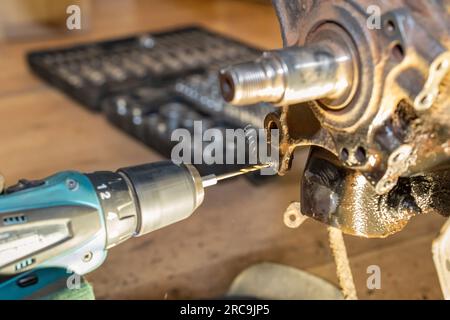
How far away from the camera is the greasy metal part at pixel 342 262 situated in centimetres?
50

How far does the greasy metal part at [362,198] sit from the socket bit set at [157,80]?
32 centimetres

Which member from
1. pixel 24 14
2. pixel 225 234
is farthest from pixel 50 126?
pixel 24 14

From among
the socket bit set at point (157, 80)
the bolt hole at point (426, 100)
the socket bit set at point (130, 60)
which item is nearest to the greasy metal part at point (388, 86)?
the bolt hole at point (426, 100)

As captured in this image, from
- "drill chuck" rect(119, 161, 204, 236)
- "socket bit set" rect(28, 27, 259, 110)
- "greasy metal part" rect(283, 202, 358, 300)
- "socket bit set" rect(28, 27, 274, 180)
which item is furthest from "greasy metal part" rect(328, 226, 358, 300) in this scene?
"socket bit set" rect(28, 27, 259, 110)

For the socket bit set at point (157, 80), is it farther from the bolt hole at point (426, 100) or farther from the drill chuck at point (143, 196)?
the bolt hole at point (426, 100)

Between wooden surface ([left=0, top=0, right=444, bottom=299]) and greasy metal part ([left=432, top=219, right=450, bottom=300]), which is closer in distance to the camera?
greasy metal part ([left=432, top=219, right=450, bottom=300])

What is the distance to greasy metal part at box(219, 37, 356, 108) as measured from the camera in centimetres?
34

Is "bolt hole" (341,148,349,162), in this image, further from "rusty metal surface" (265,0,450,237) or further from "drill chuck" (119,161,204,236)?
"drill chuck" (119,161,204,236)

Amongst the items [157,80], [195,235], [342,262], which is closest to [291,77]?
[342,262]

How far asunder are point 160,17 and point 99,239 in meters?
1.09

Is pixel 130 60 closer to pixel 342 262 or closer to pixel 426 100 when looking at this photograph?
pixel 342 262

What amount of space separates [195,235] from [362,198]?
1.01 feet

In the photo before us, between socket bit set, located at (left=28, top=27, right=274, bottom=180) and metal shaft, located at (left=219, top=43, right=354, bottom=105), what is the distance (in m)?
0.40

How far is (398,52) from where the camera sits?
345mm
